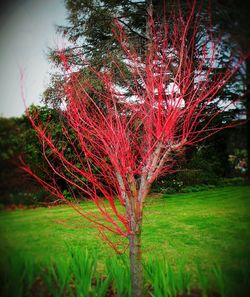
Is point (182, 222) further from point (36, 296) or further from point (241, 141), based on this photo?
point (36, 296)

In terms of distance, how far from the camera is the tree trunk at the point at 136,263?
1.85 meters

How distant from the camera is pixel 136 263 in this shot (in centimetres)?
187

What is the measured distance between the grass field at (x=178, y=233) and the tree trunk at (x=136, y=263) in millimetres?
665

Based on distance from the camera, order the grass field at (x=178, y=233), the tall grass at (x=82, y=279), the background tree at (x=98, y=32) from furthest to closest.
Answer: the background tree at (x=98, y=32)
the grass field at (x=178, y=233)
the tall grass at (x=82, y=279)

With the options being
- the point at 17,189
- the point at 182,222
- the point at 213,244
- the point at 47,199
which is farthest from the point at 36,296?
the point at 182,222

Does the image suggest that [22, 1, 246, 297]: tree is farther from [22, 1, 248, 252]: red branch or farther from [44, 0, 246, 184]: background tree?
[44, 0, 246, 184]: background tree

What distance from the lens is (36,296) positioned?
2062mm

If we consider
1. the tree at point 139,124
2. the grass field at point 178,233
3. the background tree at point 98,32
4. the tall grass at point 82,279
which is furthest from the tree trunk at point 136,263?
the background tree at point 98,32

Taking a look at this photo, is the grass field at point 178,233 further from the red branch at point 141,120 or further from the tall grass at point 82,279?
the red branch at point 141,120

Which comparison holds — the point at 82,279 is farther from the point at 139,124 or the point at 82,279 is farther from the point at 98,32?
the point at 98,32

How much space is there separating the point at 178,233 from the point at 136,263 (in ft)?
6.40

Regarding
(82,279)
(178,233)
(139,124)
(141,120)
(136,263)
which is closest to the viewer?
(136,263)

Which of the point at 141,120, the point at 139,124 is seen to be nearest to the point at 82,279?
the point at 139,124

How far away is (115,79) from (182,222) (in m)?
2.43
